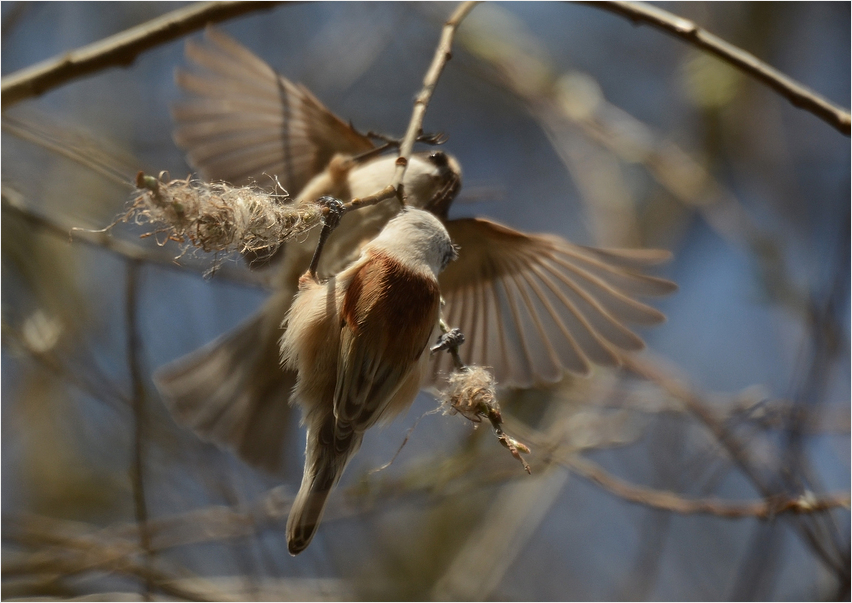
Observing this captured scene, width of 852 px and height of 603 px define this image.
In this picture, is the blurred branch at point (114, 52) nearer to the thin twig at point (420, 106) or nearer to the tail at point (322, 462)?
the thin twig at point (420, 106)

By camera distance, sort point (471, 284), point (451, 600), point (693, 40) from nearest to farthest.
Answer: point (693, 40)
point (471, 284)
point (451, 600)

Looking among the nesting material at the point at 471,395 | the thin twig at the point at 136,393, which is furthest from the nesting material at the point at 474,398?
the thin twig at the point at 136,393

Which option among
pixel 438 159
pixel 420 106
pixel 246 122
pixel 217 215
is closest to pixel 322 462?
pixel 217 215

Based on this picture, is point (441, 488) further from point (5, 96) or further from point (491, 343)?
point (5, 96)

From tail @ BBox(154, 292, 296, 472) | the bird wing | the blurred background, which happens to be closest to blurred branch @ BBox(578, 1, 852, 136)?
the blurred background

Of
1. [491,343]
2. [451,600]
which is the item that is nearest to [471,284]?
[491,343]

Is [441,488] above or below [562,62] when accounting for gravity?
below
